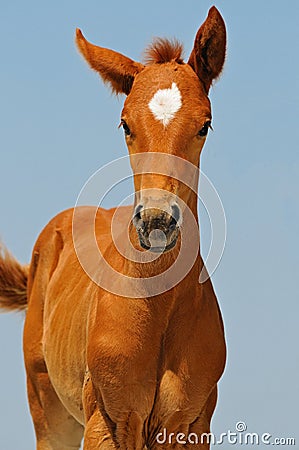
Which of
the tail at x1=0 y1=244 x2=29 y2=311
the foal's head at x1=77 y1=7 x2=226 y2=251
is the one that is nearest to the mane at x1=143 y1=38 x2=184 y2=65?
the foal's head at x1=77 y1=7 x2=226 y2=251

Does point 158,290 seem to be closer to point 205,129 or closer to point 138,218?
point 138,218

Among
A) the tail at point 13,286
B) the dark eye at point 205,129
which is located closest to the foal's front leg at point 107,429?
the dark eye at point 205,129

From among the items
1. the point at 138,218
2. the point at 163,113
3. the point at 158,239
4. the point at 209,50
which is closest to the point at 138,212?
the point at 138,218

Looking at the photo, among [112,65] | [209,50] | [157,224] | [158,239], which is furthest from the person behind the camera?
[112,65]

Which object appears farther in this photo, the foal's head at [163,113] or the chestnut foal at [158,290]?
the chestnut foal at [158,290]

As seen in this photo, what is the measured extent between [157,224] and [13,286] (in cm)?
439

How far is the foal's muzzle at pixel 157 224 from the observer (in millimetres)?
4738

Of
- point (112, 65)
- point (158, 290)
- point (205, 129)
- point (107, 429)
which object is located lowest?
point (107, 429)

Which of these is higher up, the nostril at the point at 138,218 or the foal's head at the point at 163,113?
the foal's head at the point at 163,113

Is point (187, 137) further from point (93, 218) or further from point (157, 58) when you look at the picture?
point (93, 218)

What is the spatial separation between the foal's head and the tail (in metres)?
3.44

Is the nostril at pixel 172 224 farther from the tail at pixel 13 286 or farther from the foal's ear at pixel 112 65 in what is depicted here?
the tail at pixel 13 286

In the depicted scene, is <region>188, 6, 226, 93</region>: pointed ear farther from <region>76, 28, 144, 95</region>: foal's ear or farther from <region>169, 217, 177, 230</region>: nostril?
<region>169, 217, 177, 230</region>: nostril

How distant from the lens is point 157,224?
15.6 feet
